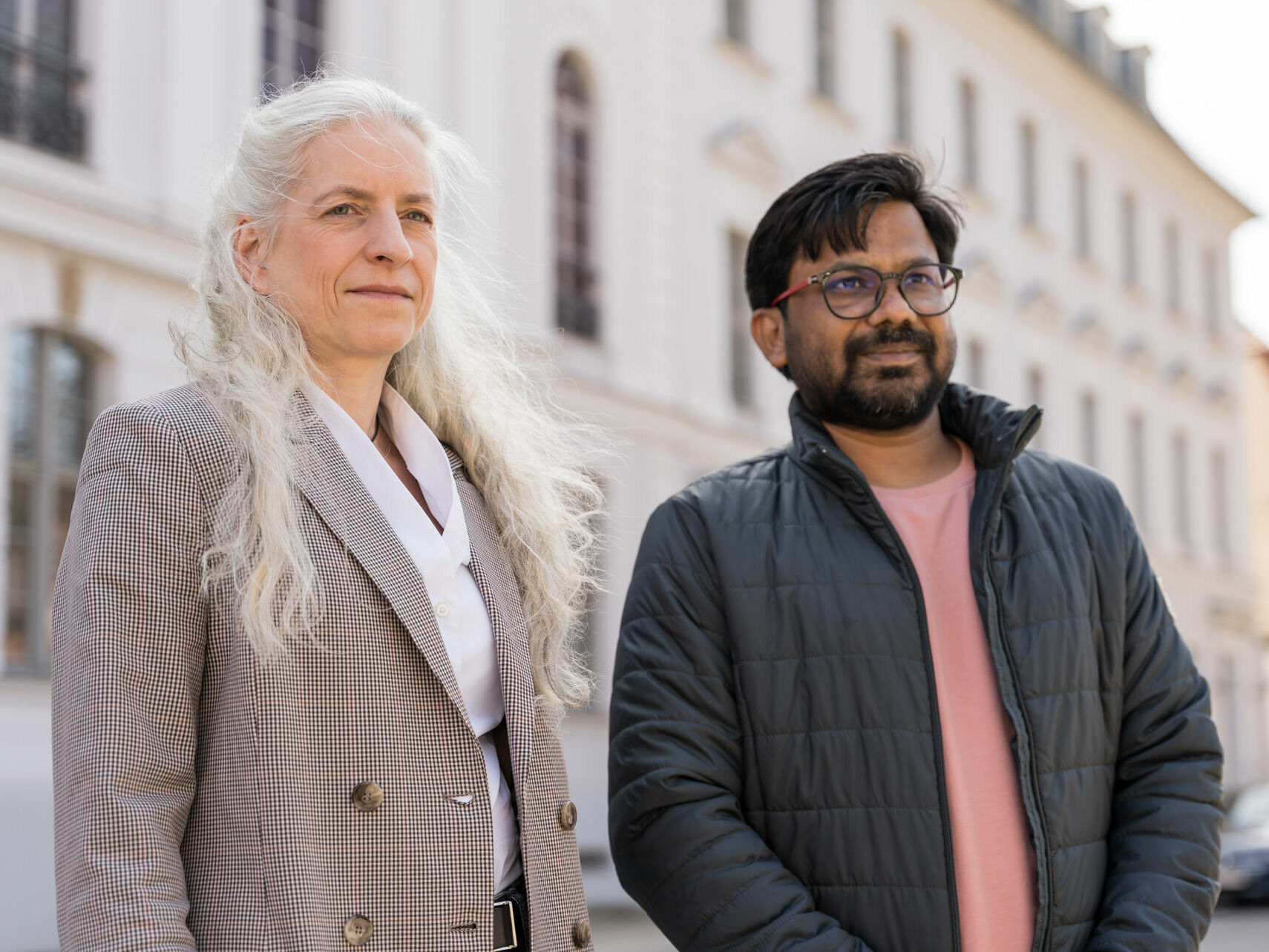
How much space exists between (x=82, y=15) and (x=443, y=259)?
942 cm

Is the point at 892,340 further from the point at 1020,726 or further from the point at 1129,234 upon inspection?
the point at 1129,234

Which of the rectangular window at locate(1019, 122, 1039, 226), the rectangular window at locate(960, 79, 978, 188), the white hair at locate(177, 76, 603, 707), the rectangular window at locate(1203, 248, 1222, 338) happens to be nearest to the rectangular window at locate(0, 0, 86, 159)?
the white hair at locate(177, 76, 603, 707)

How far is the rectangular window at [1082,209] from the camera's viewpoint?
1065 inches

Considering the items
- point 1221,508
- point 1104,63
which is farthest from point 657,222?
point 1221,508

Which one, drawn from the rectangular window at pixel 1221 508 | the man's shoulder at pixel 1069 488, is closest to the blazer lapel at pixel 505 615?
the man's shoulder at pixel 1069 488

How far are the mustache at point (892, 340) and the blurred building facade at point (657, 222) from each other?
74 cm

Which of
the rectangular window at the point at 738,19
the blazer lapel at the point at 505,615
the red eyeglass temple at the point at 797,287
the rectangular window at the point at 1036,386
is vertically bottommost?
the blazer lapel at the point at 505,615

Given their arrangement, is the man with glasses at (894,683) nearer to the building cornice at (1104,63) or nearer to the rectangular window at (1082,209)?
Result: the building cornice at (1104,63)

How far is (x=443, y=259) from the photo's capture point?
3115mm

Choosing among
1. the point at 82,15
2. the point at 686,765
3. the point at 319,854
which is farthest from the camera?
the point at 82,15

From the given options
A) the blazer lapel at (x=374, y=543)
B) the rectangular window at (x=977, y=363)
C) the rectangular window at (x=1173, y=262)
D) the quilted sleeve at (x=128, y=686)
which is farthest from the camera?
the rectangular window at (x=1173, y=262)

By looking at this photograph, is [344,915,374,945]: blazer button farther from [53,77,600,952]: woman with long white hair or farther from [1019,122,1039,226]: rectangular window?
[1019,122,1039,226]: rectangular window

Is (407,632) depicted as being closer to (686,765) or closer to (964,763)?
(686,765)

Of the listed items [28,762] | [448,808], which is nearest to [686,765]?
[448,808]
